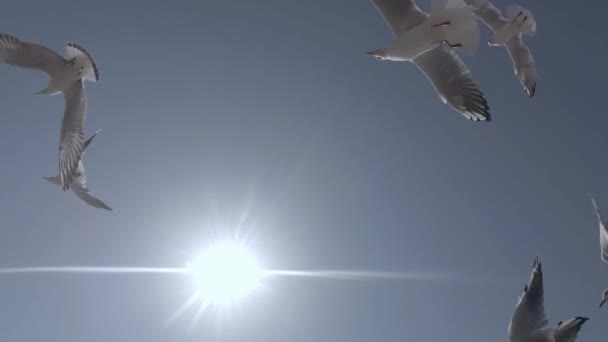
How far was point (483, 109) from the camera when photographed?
5.89 meters

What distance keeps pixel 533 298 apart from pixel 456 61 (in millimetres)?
2289

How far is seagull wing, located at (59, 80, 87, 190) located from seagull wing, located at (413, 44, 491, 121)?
12.5 ft

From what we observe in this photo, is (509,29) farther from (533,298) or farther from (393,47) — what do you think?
(533,298)

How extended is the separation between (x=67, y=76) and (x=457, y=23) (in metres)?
4.20

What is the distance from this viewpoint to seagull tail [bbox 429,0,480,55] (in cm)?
504

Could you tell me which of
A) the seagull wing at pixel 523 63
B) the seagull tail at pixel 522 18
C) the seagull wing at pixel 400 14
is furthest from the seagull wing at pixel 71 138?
the seagull wing at pixel 523 63

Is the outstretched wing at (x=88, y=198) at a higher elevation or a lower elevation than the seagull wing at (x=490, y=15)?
lower

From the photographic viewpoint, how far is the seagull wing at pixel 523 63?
26.1ft

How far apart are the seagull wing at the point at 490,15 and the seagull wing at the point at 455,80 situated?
1.60 m

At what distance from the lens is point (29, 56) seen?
7160 millimetres

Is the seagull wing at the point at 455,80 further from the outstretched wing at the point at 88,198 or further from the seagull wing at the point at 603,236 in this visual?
the outstretched wing at the point at 88,198

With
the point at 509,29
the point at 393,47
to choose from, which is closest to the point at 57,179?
the point at 393,47

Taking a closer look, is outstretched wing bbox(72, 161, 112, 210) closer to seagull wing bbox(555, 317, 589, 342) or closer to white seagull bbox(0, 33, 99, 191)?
white seagull bbox(0, 33, 99, 191)

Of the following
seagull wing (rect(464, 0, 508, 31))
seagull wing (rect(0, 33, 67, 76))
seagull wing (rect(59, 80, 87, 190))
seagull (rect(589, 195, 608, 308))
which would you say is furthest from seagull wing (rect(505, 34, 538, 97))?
seagull wing (rect(0, 33, 67, 76))
